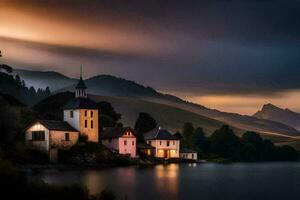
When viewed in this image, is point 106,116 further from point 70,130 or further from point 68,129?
point 68,129

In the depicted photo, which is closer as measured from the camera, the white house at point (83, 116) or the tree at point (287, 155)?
the white house at point (83, 116)

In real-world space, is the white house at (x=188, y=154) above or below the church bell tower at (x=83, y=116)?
below

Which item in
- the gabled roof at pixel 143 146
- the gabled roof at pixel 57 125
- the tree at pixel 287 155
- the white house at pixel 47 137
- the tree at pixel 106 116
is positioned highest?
the tree at pixel 106 116

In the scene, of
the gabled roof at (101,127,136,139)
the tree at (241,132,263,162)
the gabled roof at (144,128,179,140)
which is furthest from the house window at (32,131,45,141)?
the tree at (241,132,263,162)

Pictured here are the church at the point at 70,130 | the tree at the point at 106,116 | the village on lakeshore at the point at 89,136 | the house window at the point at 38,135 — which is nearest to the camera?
the church at the point at 70,130

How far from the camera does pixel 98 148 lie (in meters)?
99.2

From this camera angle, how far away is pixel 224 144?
14100cm

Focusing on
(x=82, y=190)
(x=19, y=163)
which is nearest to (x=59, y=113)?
(x=19, y=163)

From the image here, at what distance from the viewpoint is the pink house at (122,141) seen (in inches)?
4338

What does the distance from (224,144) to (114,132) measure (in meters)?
35.8

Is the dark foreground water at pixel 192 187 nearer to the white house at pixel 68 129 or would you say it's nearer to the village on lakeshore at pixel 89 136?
the white house at pixel 68 129

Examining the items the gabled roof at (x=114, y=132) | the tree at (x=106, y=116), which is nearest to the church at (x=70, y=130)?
the gabled roof at (x=114, y=132)

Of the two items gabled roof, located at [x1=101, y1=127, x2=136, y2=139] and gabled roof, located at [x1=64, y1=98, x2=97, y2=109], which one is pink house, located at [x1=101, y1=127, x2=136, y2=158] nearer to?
gabled roof, located at [x1=101, y1=127, x2=136, y2=139]

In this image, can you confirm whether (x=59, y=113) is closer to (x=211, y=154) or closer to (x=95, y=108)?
(x=95, y=108)
